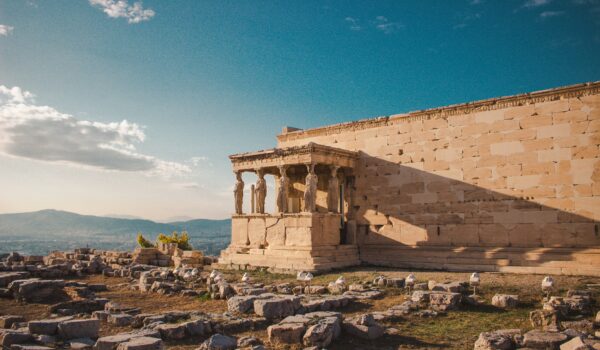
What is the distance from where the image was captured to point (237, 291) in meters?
12.0

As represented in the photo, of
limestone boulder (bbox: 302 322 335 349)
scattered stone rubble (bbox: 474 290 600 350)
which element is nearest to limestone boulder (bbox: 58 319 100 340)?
limestone boulder (bbox: 302 322 335 349)

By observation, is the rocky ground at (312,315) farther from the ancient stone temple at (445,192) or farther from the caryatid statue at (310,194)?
the caryatid statue at (310,194)

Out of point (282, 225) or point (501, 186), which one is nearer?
point (501, 186)

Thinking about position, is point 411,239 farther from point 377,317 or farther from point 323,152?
point 377,317

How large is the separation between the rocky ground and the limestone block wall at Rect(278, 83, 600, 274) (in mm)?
1813

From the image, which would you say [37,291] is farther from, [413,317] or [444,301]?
[444,301]

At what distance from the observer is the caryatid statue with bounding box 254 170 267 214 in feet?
62.3

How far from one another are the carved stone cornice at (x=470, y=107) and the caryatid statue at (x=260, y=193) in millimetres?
3314

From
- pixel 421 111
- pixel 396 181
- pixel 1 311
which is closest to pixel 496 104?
pixel 421 111

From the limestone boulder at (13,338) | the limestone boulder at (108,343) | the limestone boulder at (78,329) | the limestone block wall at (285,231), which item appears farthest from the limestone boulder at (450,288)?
the limestone boulder at (13,338)

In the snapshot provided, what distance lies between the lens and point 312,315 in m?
8.35

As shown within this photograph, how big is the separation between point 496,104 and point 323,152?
19.2 ft

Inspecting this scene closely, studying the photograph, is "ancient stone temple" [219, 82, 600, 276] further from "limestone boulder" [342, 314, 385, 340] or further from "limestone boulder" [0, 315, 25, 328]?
"limestone boulder" [0, 315, 25, 328]

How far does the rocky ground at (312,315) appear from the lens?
720 cm
